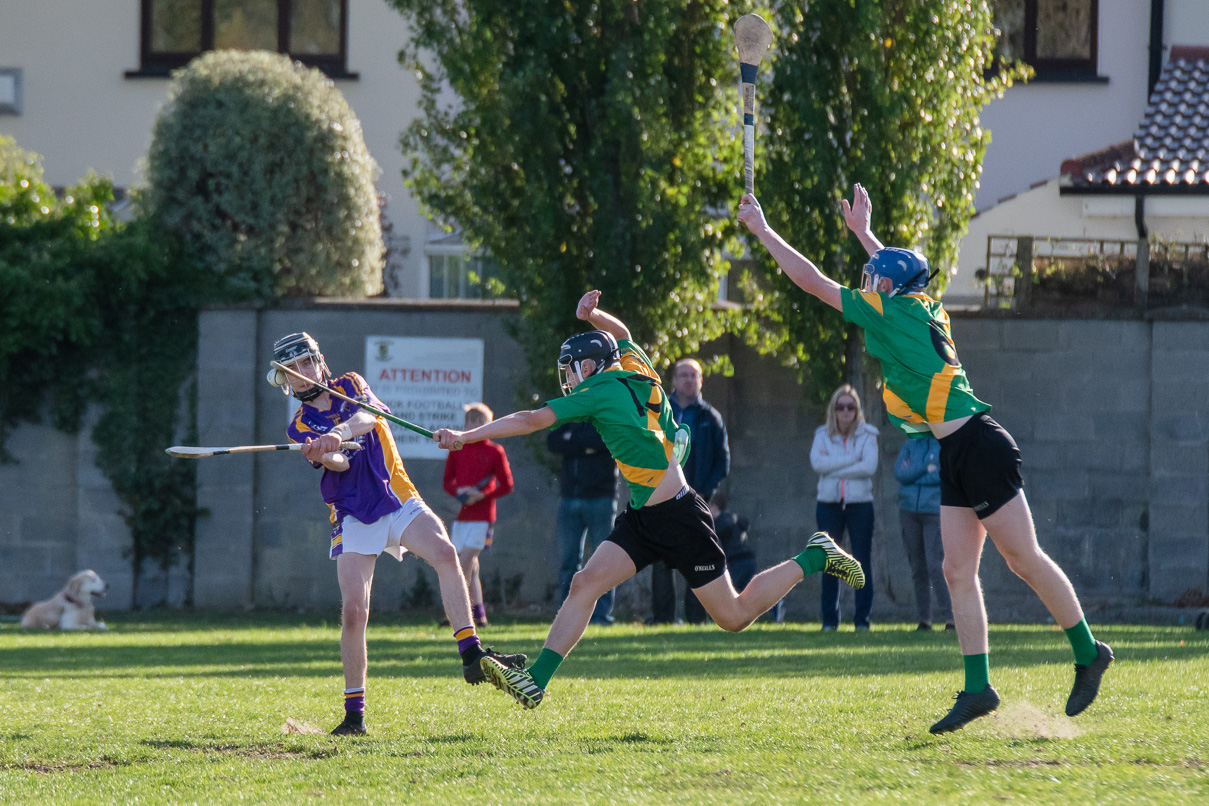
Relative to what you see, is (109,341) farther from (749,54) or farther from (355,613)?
(749,54)

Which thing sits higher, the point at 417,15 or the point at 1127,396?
the point at 417,15

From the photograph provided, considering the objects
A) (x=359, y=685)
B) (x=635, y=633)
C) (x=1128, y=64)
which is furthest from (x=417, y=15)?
(x=1128, y=64)

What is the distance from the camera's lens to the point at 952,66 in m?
13.0

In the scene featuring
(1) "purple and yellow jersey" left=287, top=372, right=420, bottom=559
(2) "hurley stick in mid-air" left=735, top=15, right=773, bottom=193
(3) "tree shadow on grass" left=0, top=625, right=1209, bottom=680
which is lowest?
(3) "tree shadow on grass" left=0, top=625, right=1209, bottom=680

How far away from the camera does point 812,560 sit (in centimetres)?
698

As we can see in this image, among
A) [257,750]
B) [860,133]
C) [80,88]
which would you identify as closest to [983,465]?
[257,750]

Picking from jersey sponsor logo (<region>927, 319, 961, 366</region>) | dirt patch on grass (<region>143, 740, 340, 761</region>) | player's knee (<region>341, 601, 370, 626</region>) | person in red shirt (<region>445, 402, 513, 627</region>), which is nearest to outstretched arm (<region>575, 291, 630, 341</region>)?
jersey sponsor logo (<region>927, 319, 961, 366</region>)

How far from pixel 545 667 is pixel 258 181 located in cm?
922

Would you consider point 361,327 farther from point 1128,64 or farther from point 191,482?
point 1128,64

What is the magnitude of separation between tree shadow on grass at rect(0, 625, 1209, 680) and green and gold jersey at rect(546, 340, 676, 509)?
2.30 meters

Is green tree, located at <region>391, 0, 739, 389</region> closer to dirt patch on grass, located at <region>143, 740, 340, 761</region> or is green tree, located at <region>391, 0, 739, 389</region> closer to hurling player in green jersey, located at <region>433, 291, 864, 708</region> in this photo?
hurling player in green jersey, located at <region>433, 291, 864, 708</region>

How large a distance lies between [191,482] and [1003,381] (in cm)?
823

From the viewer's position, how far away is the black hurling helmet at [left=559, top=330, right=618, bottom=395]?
6.30 m

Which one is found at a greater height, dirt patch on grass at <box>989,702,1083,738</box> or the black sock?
the black sock
